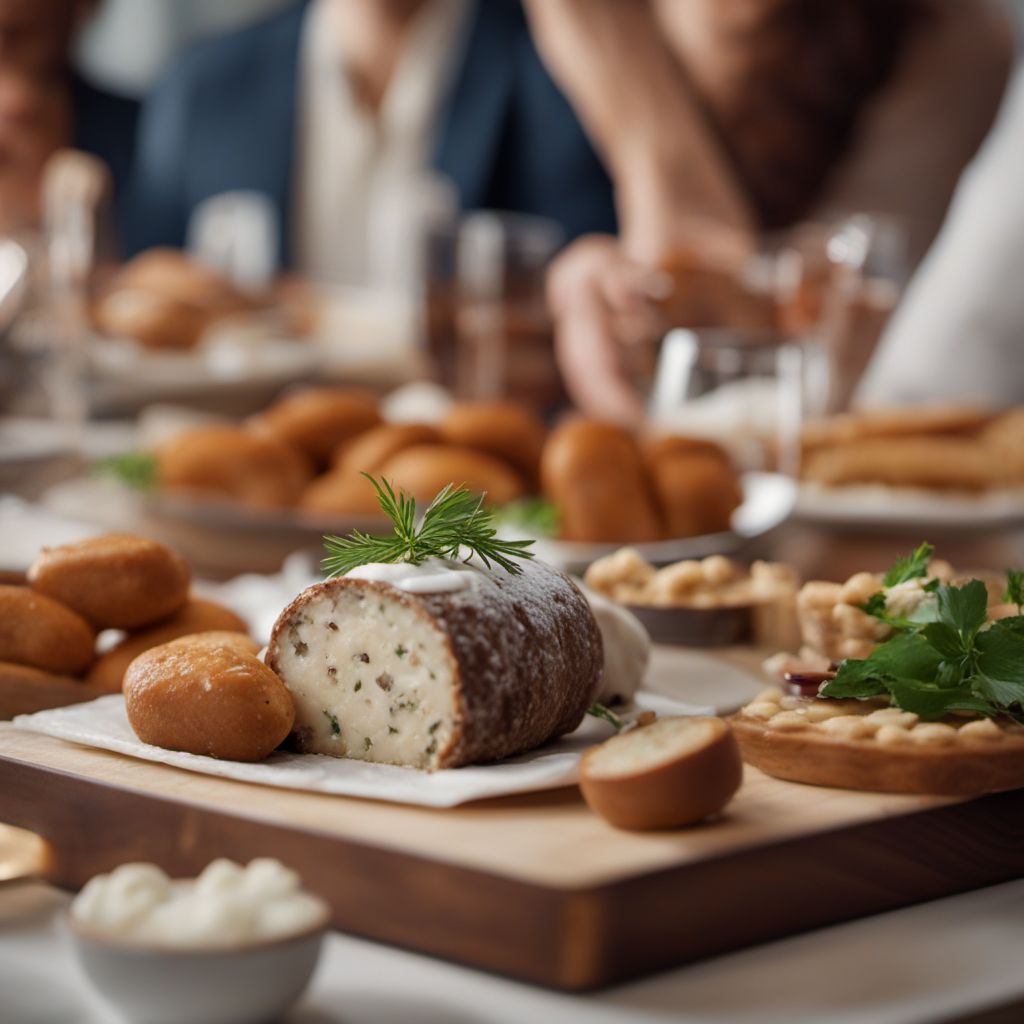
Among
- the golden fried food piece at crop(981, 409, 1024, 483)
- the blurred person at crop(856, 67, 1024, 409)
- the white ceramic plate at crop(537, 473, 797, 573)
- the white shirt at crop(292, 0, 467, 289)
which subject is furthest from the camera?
the white shirt at crop(292, 0, 467, 289)

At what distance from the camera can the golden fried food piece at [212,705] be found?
81 cm

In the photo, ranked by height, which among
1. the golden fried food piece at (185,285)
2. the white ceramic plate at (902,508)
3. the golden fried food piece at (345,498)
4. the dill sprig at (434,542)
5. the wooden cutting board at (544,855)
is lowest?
the wooden cutting board at (544,855)

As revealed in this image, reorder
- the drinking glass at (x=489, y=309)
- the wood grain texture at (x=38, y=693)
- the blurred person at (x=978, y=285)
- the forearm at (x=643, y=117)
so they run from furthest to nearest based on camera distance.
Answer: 1. the blurred person at (x=978, y=285)
2. the forearm at (x=643, y=117)
3. the drinking glass at (x=489, y=309)
4. the wood grain texture at (x=38, y=693)

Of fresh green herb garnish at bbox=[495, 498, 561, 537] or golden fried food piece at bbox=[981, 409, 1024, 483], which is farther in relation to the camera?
golden fried food piece at bbox=[981, 409, 1024, 483]

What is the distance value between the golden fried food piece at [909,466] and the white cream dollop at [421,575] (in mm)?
1215

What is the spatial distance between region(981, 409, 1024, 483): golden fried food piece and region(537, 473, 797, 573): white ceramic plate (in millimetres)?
403

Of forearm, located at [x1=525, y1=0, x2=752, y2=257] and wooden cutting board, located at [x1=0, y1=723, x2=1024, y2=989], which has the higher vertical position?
forearm, located at [x1=525, y1=0, x2=752, y2=257]

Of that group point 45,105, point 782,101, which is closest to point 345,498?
point 782,101

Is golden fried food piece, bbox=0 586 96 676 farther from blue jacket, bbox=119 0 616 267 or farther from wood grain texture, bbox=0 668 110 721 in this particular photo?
blue jacket, bbox=119 0 616 267

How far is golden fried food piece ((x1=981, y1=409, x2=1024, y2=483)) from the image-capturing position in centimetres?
201

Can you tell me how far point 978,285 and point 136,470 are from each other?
4.05 meters

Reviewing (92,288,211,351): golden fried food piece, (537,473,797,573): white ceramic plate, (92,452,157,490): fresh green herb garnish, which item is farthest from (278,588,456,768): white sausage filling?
(92,288,211,351): golden fried food piece

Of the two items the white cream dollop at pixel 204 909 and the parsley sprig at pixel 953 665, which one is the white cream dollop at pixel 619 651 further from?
the white cream dollop at pixel 204 909

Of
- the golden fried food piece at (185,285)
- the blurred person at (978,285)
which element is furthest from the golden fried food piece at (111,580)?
the blurred person at (978,285)
